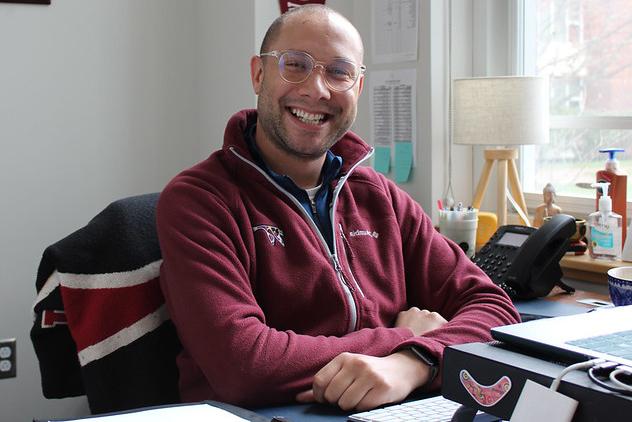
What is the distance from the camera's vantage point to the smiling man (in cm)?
139

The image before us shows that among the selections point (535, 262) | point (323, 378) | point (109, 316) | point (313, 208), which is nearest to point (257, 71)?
point (313, 208)

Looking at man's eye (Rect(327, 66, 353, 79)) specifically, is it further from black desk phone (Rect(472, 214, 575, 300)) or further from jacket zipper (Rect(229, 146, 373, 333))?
black desk phone (Rect(472, 214, 575, 300))

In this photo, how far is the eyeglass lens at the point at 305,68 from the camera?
5.55ft

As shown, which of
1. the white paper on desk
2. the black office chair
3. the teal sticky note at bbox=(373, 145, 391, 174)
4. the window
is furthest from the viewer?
the teal sticky note at bbox=(373, 145, 391, 174)

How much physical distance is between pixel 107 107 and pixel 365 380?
1898 millimetres

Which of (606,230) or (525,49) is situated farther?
(525,49)

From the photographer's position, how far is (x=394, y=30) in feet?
9.03

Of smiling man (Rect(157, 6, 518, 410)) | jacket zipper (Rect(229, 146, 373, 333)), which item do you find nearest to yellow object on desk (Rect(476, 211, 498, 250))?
smiling man (Rect(157, 6, 518, 410))

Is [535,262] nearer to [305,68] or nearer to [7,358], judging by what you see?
[305,68]

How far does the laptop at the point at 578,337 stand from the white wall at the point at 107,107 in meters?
1.66

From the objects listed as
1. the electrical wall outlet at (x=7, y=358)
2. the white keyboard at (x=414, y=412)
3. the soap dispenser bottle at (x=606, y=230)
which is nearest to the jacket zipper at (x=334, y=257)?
the white keyboard at (x=414, y=412)

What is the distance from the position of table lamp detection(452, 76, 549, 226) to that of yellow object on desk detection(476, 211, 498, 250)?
87 millimetres

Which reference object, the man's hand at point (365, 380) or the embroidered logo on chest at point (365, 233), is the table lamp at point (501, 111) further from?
the man's hand at point (365, 380)

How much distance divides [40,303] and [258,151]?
1.67 feet
